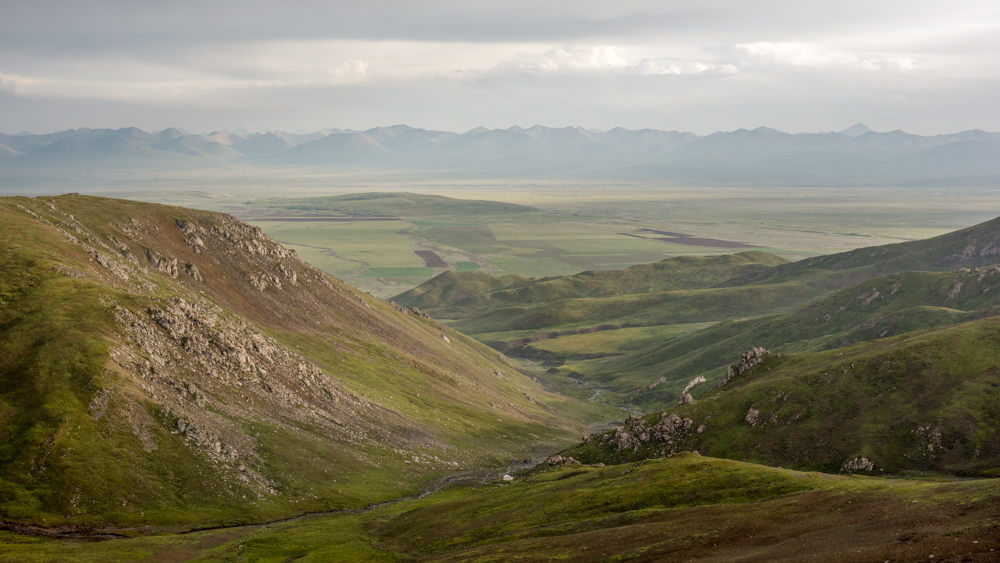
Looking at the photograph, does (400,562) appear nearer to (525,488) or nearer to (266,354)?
(525,488)

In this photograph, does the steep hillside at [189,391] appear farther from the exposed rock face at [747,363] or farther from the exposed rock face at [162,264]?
the exposed rock face at [747,363]

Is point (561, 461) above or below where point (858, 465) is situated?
below

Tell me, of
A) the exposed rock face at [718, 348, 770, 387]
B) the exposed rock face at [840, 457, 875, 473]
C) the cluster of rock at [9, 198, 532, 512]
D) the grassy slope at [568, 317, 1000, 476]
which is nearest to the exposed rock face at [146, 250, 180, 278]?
the cluster of rock at [9, 198, 532, 512]

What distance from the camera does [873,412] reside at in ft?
347

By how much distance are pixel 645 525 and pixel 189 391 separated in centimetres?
8055

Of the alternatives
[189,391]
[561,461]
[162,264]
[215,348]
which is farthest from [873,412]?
[162,264]

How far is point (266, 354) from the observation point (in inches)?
5212

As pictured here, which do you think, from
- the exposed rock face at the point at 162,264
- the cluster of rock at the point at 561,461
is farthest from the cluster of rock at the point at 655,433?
the exposed rock face at the point at 162,264

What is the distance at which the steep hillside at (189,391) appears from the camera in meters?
87.8

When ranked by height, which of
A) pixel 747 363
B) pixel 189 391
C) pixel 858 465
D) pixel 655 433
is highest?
pixel 189 391

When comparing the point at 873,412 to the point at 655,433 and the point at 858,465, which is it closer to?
the point at 858,465

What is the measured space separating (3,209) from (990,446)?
627 feet

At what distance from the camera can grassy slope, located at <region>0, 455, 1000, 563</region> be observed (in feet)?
165

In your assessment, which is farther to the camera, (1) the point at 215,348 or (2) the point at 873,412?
(1) the point at 215,348
